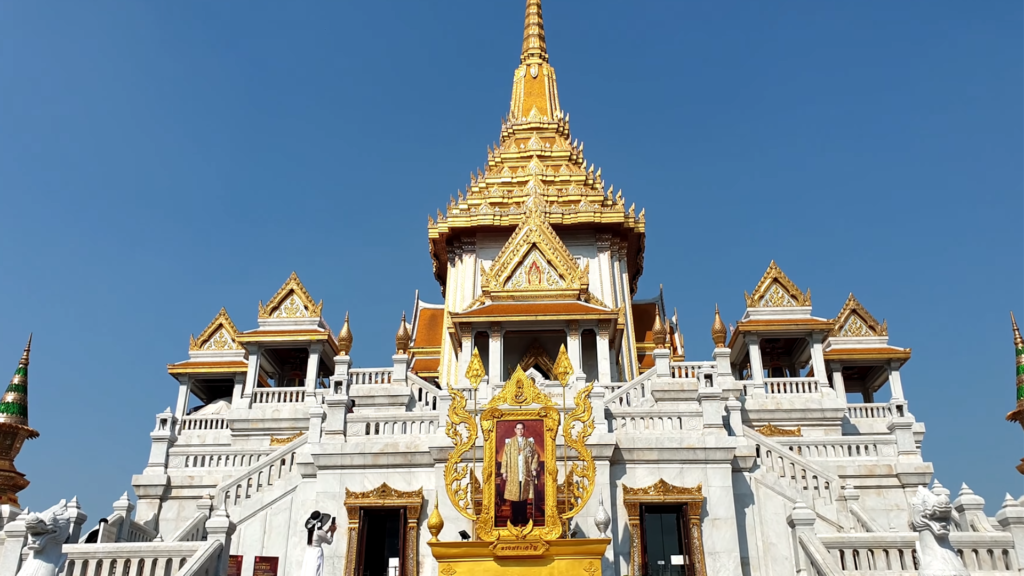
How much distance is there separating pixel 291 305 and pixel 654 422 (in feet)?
53.9

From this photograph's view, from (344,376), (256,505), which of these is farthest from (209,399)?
(256,505)

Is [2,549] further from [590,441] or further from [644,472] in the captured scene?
[644,472]

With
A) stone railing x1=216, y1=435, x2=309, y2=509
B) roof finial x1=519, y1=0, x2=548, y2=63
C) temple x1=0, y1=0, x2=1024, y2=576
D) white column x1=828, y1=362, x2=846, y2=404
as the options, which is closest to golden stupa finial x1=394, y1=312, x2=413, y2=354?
temple x1=0, y1=0, x2=1024, y2=576

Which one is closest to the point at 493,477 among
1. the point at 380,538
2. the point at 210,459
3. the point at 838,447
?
the point at 380,538

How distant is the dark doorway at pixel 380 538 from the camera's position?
1453 centimetres

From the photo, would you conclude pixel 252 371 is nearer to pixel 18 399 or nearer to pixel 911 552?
pixel 18 399

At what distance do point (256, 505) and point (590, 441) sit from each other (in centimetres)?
635

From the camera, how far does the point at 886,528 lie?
17.2m

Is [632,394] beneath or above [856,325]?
beneath

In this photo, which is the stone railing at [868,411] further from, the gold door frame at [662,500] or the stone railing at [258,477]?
the stone railing at [258,477]

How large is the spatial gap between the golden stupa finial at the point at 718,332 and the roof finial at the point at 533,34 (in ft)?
76.1

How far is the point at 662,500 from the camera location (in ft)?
47.5

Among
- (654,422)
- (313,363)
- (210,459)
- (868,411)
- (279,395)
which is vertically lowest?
(654,422)

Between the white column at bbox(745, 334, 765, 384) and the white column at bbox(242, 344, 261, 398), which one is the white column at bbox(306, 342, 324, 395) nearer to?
the white column at bbox(242, 344, 261, 398)
